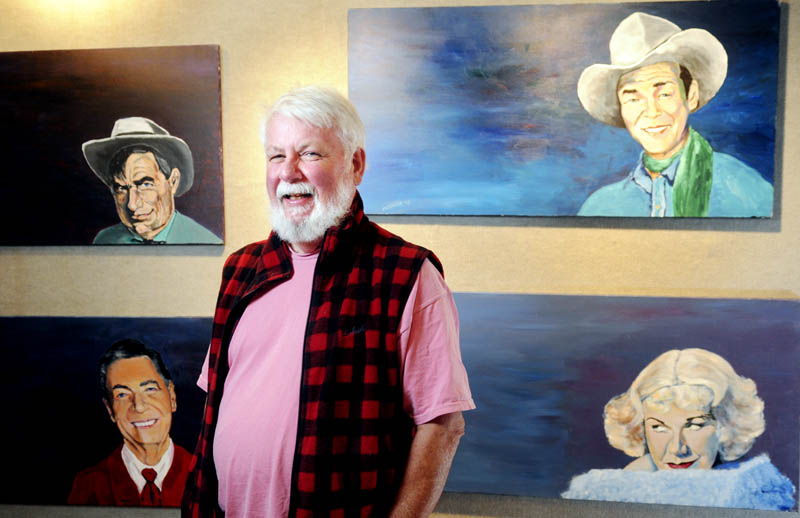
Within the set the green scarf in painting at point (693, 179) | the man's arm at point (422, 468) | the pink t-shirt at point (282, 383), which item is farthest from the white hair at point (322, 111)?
the green scarf in painting at point (693, 179)

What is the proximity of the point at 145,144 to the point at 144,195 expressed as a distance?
0.55 ft

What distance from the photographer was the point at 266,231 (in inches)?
81.9

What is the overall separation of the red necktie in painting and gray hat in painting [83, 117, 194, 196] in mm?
947

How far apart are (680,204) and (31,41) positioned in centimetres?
217

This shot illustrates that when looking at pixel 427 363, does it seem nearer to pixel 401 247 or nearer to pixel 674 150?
pixel 401 247

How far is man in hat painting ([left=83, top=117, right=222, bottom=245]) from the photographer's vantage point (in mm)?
2057

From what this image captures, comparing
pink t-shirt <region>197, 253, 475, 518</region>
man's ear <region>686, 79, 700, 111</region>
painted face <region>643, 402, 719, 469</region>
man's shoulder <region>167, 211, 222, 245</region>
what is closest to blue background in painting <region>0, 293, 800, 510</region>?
painted face <region>643, 402, 719, 469</region>

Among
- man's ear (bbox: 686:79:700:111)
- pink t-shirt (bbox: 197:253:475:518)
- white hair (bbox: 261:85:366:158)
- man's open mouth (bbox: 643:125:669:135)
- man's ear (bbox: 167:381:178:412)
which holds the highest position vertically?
man's ear (bbox: 686:79:700:111)

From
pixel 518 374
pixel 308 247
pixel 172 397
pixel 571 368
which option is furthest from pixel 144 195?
pixel 571 368

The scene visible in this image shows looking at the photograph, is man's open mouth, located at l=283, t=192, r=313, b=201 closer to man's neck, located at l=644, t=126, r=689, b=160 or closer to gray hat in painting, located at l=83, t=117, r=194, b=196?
gray hat in painting, located at l=83, t=117, r=194, b=196

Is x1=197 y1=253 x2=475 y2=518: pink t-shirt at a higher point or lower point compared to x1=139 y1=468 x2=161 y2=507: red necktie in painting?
higher

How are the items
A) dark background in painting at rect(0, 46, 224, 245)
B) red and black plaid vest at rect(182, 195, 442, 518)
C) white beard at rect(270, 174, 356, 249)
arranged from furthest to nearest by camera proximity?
1. dark background in painting at rect(0, 46, 224, 245)
2. white beard at rect(270, 174, 356, 249)
3. red and black plaid vest at rect(182, 195, 442, 518)

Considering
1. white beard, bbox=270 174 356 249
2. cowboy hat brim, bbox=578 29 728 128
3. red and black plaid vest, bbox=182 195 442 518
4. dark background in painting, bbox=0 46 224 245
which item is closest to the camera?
red and black plaid vest, bbox=182 195 442 518

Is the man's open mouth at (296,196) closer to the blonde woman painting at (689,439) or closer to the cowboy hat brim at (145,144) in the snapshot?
the cowboy hat brim at (145,144)
